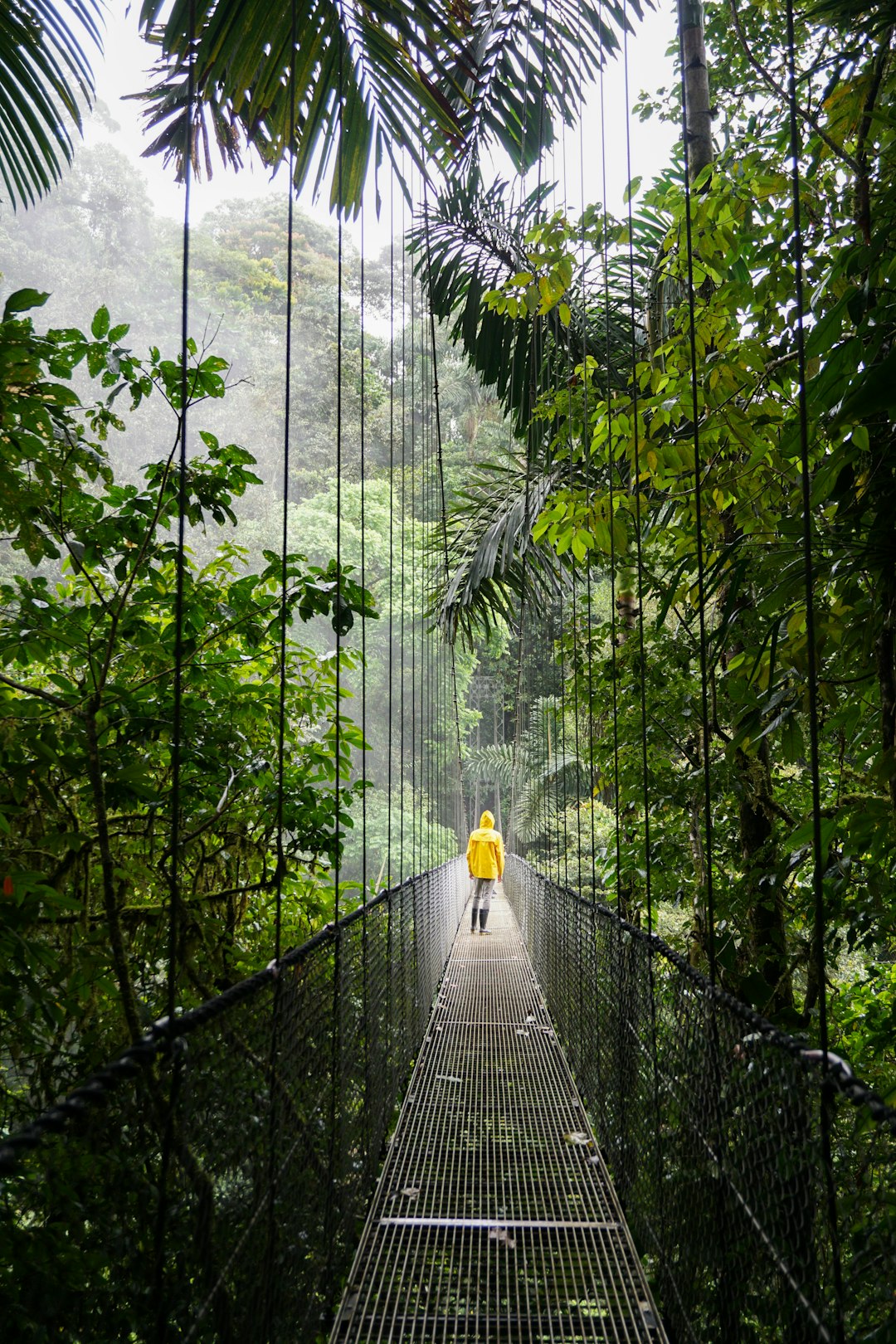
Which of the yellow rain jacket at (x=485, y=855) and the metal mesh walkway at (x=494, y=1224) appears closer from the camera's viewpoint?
the metal mesh walkway at (x=494, y=1224)

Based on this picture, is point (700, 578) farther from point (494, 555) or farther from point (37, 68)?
point (494, 555)

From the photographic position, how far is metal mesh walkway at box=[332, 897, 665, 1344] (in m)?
1.40

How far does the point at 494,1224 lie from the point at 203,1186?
1036 millimetres

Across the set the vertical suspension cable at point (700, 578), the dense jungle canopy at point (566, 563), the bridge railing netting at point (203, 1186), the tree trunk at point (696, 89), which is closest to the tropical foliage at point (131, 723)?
the dense jungle canopy at point (566, 563)

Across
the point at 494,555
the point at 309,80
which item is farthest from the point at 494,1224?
the point at 494,555

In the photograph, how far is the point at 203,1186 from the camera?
0.87 m

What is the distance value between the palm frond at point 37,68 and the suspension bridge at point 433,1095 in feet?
0.87

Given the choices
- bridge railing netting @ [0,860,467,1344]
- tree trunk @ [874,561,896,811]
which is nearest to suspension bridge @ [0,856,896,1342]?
bridge railing netting @ [0,860,467,1344]

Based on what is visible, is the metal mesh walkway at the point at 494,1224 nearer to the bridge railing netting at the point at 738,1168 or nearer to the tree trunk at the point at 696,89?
the bridge railing netting at the point at 738,1168

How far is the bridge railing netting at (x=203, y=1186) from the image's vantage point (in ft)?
2.41

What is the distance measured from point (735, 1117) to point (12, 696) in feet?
3.99

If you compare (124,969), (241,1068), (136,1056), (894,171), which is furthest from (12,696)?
(894,171)

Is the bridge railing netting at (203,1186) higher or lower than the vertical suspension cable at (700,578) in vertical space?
lower

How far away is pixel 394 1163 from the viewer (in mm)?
2035
